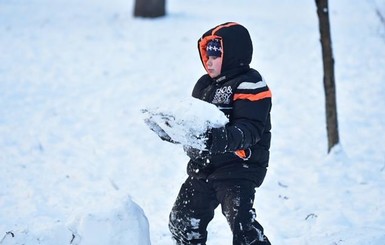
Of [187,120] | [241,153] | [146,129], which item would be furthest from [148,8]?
[187,120]

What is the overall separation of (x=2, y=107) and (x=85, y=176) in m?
2.60

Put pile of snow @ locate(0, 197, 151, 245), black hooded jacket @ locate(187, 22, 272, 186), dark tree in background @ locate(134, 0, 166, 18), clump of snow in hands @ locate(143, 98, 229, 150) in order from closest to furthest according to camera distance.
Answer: clump of snow in hands @ locate(143, 98, 229, 150) < black hooded jacket @ locate(187, 22, 272, 186) < pile of snow @ locate(0, 197, 151, 245) < dark tree in background @ locate(134, 0, 166, 18)

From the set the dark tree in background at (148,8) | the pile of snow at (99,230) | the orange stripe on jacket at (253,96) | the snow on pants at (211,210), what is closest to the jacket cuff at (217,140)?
the orange stripe on jacket at (253,96)

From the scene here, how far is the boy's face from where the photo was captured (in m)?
3.29

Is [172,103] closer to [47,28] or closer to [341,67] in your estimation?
[341,67]

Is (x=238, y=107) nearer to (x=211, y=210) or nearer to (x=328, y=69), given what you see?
(x=211, y=210)

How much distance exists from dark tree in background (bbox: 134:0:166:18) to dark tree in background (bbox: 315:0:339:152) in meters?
7.61

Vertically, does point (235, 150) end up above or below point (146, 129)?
above

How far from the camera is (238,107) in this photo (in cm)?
312

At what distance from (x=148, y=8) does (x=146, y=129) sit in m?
6.56

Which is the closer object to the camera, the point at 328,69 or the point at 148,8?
the point at 328,69

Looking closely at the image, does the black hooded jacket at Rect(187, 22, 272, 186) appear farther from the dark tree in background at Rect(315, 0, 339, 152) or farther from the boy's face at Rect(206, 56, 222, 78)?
the dark tree in background at Rect(315, 0, 339, 152)

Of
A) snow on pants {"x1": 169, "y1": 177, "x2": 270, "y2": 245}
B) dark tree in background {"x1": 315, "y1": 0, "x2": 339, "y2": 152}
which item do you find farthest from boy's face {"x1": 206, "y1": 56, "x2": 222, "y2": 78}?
dark tree in background {"x1": 315, "y1": 0, "x2": 339, "y2": 152}

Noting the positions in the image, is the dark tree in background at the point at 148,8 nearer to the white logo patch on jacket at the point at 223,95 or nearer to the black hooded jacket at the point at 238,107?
the black hooded jacket at the point at 238,107
